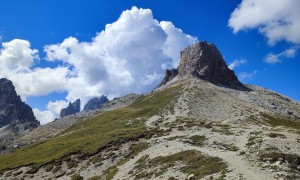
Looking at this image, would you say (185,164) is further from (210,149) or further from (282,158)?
(282,158)

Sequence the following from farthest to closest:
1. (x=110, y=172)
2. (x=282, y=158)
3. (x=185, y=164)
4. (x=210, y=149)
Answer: (x=110, y=172), (x=210, y=149), (x=185, y=164), (x=282, y=158)

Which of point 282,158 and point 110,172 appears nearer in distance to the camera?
point 282,158

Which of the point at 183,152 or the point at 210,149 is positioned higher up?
the point at 183,152

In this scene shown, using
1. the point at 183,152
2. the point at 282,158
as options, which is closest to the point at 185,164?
the point at 183,152

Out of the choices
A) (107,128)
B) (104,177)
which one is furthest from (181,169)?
(107,128)

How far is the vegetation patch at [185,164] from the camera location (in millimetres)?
43741

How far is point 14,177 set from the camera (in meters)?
82.0

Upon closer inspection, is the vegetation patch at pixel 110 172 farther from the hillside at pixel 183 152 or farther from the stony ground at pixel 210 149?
the stony ground at pixel 210 149

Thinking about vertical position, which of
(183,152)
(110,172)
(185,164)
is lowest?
(185,164)

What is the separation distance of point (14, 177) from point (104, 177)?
31.8 metres

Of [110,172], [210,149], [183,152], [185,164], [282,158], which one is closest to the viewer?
[282,158]

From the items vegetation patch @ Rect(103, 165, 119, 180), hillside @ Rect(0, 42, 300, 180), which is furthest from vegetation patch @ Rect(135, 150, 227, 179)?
vegetation patch @ Rect(103, 165, 119, 180)

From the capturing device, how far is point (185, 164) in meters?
50.8

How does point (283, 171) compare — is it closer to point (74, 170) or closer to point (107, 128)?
point (74, 170)
